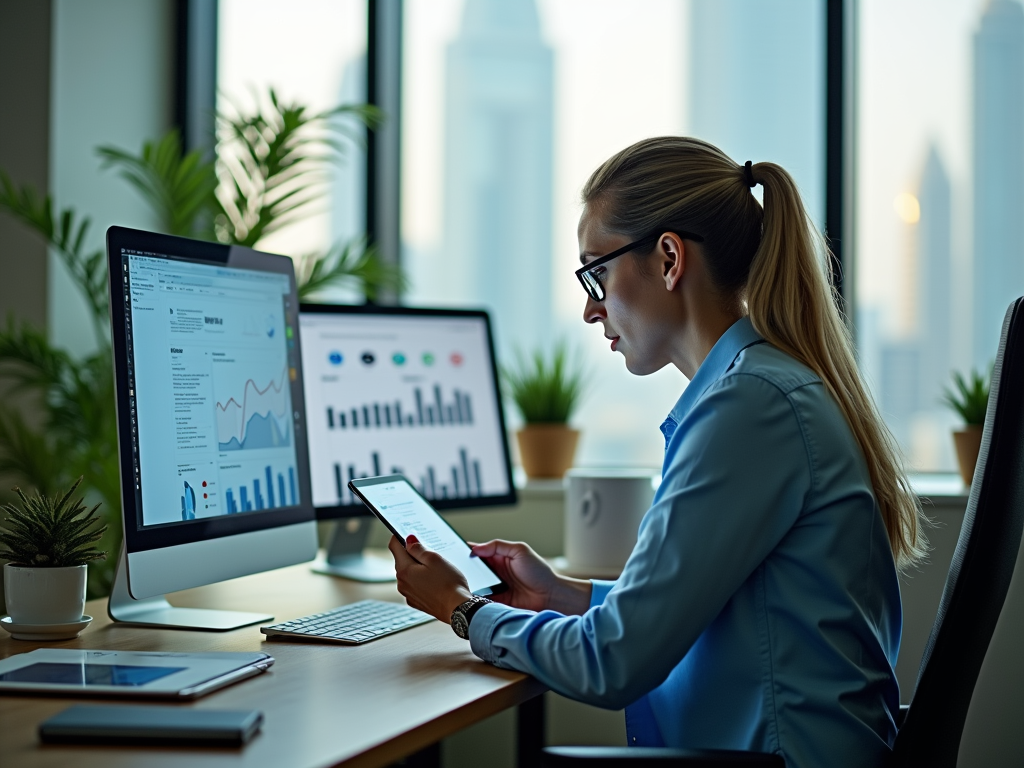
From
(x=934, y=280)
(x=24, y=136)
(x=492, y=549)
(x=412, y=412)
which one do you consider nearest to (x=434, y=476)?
(x=412, y=412)

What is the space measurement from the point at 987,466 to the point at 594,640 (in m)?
0.44

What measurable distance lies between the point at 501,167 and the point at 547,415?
813mm

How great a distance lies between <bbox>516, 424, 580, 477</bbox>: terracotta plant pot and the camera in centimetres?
251

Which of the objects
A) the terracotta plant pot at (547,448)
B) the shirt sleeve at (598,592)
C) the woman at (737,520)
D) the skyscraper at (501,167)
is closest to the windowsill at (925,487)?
the terracotta plant pot at (547,448)

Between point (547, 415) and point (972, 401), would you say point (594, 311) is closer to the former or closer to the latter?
point (547, 415)

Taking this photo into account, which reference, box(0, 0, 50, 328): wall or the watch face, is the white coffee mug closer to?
the watch face

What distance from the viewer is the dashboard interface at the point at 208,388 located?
134cm

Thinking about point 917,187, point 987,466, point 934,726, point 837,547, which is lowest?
point 934,726

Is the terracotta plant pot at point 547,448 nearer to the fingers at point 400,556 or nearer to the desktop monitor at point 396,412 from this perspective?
the desktop monitor at point 396,412

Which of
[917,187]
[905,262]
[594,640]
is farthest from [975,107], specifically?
[594,640]

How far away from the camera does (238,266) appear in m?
1.55

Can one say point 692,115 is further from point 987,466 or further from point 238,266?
point 987,466

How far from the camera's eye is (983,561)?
1023 mm

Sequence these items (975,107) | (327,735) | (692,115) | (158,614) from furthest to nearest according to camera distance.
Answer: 1. (692,115)
2. (975,107)
3. (158,614)
4. (327,735)
